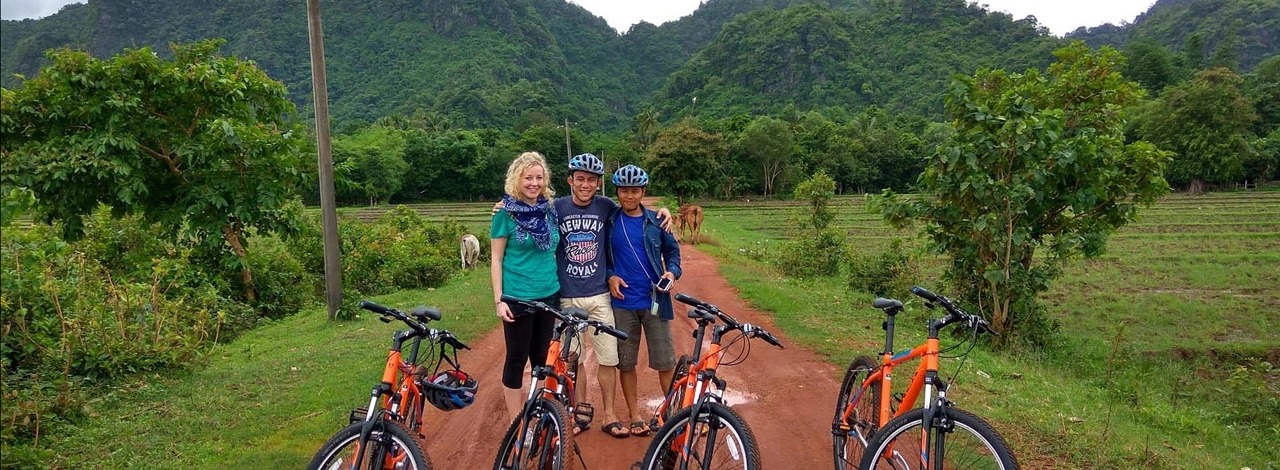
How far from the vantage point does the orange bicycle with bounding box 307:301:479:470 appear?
9.93ft

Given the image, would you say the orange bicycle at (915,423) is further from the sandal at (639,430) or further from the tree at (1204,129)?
the tree at (1204,129)

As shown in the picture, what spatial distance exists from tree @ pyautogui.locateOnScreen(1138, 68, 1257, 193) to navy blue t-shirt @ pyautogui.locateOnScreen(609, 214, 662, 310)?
46.2 metres

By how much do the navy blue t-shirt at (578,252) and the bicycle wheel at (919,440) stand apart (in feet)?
6.04

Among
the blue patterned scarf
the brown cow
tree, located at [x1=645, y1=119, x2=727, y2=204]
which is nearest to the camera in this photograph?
the blue patterned scarf

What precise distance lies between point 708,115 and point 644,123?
95.1 feet

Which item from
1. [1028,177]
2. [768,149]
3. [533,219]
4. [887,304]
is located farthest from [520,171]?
[768,149]

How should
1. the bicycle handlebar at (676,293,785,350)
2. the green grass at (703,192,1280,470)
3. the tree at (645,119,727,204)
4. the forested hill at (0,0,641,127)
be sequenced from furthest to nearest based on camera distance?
1. the forested hill at (0,0,641,127)
2. the tree at (645,119,727,204)
3. the green grass at (703,192,1280,470)
4. the bicycle handlebar at (676,293,785,350)

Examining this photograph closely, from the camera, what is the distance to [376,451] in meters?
3.03

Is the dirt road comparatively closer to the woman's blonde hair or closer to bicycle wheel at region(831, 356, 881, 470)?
bicycle wheel at region(831, 356, 881, 470)

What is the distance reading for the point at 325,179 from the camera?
9531 mm

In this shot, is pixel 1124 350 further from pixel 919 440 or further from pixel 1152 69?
pixel 1152 69

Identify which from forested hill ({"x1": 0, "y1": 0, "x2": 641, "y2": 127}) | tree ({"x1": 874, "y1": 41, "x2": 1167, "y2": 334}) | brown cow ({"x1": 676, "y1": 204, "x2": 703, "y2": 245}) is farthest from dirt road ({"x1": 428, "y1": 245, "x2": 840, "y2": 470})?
forested hill ({"x1": 0, "y1": 0, "x2": 641, "y2": 127})

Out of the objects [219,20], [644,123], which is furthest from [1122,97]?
[219,20]

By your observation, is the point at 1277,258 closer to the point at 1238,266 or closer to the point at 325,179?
the point at 1238,266
